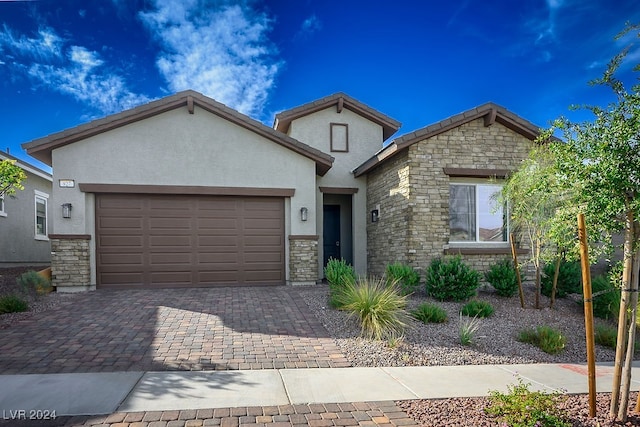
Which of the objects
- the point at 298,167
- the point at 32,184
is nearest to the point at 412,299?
the point at 298,167

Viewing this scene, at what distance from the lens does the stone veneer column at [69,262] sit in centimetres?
1029

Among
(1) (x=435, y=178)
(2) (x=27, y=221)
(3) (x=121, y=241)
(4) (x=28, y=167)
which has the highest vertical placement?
(4) (x=28, y=167)

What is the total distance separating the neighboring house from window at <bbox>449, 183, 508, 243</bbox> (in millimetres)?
14029

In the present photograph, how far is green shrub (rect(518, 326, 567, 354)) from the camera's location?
21.4 feet

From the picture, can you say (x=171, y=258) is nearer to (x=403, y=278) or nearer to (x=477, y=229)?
(x=403, y=278)

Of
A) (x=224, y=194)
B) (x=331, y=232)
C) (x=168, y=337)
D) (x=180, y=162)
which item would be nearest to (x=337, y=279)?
(x=224, y=194)

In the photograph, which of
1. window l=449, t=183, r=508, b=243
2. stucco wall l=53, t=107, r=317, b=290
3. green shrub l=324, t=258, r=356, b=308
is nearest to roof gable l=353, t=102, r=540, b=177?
window l=449, t=183, r=508, b=243

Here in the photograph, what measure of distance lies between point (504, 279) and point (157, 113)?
9.63 metres

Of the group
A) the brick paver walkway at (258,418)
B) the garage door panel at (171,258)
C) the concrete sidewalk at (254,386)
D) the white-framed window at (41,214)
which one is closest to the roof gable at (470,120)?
the garage door panel at (171,258)

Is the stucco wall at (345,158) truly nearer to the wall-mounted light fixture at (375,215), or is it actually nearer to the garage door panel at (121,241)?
the wall-mounted light fixture at (375,215)

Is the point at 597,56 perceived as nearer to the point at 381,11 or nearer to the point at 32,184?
the point at 381,11

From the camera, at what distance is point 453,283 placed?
29.5ft

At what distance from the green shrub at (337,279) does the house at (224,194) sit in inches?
68.3

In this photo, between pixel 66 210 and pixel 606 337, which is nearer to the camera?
pixel 606 337
